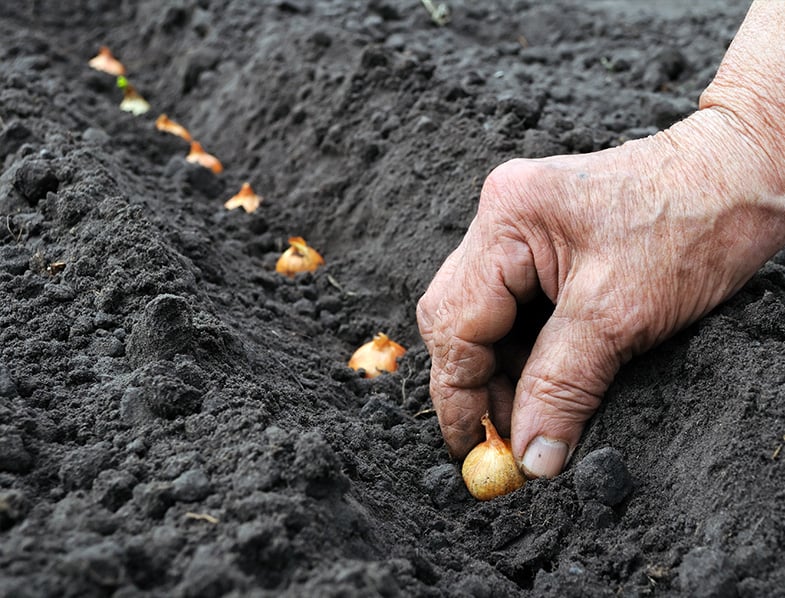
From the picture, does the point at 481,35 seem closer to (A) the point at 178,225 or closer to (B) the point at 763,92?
(A) the point at 178,225

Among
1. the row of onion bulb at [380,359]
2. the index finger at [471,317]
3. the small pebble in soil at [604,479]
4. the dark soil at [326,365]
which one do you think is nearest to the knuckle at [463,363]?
the index finger at [471,317]

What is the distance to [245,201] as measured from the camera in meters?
4.73

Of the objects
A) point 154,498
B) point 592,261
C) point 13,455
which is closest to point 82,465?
point 13,455

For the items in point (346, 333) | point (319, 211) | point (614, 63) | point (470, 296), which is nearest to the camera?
point (470, 296)

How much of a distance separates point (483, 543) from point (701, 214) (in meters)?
1.05

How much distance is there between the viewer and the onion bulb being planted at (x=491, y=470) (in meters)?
2.72

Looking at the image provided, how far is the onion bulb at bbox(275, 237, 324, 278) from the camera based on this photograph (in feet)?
13.7

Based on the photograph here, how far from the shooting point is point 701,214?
252 cm

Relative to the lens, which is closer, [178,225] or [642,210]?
[642,210]

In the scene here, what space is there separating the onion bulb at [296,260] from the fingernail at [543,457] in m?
1.75

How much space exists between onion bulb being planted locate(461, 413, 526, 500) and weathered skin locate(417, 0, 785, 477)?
51 millimetres

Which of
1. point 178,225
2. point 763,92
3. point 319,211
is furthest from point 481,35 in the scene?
point 763,92

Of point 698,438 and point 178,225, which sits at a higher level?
point 698,438

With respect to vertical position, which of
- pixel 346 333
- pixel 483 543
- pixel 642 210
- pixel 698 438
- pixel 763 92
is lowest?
pixel 346 333
